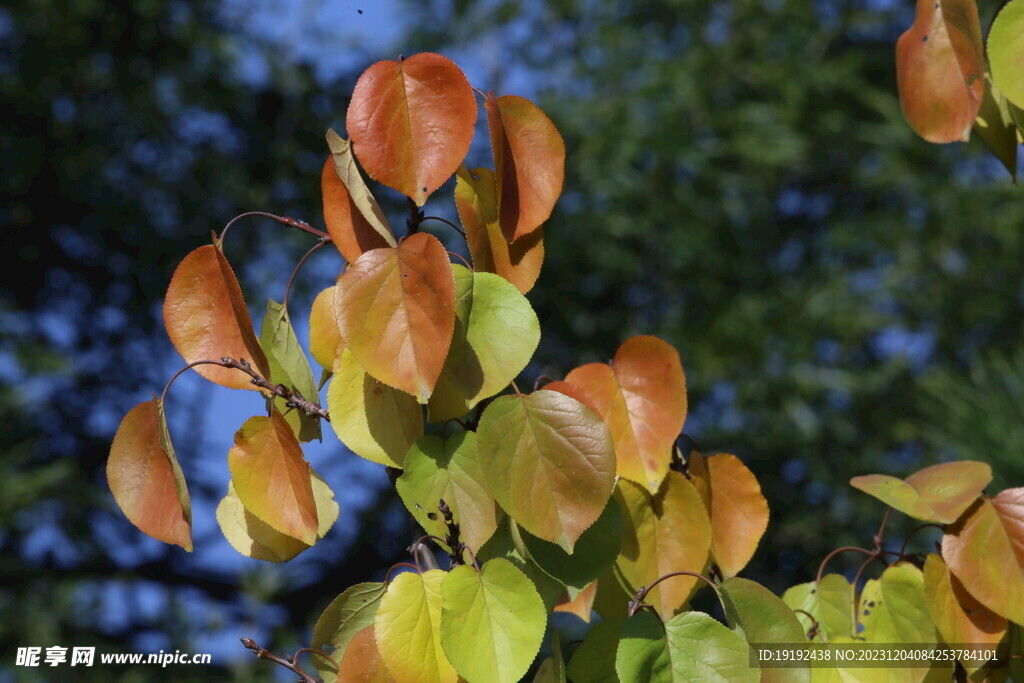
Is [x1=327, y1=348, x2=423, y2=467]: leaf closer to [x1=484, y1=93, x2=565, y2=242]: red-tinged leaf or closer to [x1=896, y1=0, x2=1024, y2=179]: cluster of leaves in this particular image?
[x1=484, y1=93, x2=565, y2=242]: red-tinged leaf

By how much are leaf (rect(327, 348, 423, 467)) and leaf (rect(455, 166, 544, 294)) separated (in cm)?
6

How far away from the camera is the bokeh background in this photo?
2402 mm

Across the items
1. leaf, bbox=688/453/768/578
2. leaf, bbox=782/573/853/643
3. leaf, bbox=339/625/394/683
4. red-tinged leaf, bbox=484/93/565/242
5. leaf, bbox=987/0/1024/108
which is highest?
leaf, bbox=987/0/1024/108

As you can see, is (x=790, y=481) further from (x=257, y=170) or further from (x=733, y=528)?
(x=733, y=528)

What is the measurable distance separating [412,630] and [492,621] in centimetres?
3

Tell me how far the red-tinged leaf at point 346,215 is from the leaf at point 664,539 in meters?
0.15

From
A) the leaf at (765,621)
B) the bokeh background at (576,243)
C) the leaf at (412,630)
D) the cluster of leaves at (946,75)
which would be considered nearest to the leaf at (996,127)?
the cluster of leaves at (946,75)

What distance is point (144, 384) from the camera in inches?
103

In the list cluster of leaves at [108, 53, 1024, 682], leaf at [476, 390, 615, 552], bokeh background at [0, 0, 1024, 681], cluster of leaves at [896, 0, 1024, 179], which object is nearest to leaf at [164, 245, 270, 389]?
cluster of leaves at [108, 53, 1024, 682]

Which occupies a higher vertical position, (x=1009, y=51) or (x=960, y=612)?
(x=1009, y=51)

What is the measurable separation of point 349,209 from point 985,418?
1676 mm

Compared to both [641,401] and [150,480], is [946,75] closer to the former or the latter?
[641,401]

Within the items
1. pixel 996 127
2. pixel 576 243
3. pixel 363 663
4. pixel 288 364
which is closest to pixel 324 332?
pixel 288 364

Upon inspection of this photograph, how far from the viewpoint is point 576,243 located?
2828 mm
